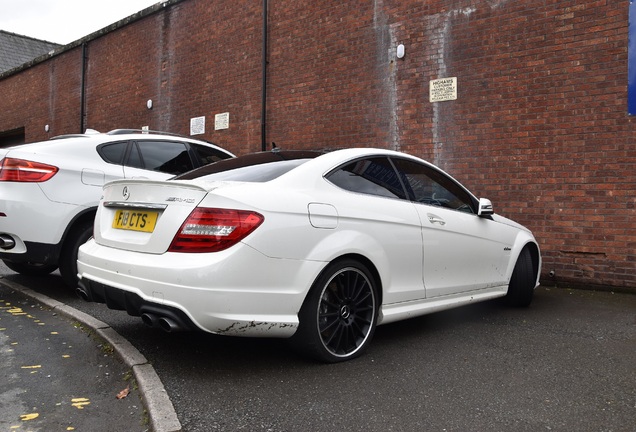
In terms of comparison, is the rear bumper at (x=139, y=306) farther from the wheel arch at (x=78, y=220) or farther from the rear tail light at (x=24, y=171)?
the rear tail light at (x=24, y=171)

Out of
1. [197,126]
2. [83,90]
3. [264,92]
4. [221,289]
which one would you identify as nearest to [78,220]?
[221,289]

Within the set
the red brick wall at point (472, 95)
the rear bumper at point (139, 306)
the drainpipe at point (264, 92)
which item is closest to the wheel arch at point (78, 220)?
the rear bumper at point (139, 306)

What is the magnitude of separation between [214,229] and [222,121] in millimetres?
8084

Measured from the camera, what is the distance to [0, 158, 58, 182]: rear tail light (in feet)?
16.1

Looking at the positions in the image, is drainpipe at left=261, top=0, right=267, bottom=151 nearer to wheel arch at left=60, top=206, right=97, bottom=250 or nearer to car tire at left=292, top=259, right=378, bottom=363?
wheel arch at left=60, top=206, right=97, bottom=250

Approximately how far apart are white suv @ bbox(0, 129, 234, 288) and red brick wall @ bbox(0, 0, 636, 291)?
3953mm

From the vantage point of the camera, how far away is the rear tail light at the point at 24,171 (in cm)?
490

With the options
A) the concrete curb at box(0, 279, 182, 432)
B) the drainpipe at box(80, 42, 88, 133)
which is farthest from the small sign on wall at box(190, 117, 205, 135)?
the concrete curb at box(0, 279, 182, 432)

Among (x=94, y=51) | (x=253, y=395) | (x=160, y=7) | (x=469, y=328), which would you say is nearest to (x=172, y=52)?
(x=160, y=7)

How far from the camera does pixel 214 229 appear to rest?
3.04 meters

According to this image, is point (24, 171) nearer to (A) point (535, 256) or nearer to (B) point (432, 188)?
(B) point (432, 188)

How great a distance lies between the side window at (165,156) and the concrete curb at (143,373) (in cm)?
171

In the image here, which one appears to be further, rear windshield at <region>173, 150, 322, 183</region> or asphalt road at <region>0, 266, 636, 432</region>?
rear windshield at <region>173, 150, 322, 183</region>

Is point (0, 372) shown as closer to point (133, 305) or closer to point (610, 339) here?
point (133, 305)
